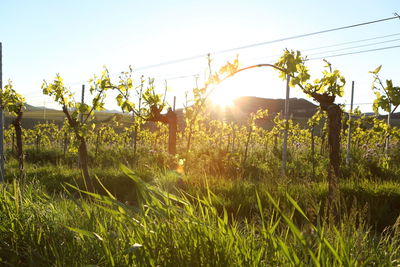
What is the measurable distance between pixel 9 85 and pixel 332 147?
7056mm

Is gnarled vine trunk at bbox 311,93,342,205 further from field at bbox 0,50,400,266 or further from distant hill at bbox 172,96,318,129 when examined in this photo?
distant hill at bbox 172,96,318,129

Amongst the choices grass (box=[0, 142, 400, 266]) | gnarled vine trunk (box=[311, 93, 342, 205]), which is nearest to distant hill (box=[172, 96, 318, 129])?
gnarled vine trunk (box=[311, 93, 342, 205])

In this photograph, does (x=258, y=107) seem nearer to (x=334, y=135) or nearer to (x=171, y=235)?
(x=334, y=135)

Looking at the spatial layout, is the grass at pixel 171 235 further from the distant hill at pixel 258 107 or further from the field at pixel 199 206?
the distant hill at pixel 258 107

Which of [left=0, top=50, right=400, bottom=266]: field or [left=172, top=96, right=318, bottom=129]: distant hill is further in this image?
[left=172, top=96, right=318, bottom=129]: distant hill

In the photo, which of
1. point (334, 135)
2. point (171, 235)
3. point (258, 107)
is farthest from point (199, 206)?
point (258, 107)

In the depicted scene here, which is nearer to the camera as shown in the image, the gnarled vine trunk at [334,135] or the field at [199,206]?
the field at [199,206]

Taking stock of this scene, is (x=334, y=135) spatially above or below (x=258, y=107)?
below

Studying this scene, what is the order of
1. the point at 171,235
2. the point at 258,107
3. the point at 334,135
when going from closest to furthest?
1. the point at 171,235
2. the point at 334,135
3. the point at 258,107

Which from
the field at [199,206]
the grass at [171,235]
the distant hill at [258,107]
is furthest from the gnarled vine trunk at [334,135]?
the distant hill at [258,107]

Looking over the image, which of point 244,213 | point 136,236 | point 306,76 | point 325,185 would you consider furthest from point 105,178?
point 136,236

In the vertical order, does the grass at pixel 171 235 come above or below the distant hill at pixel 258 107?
below

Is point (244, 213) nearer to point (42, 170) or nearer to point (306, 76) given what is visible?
point (306, 76)

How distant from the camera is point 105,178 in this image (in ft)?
27.6
